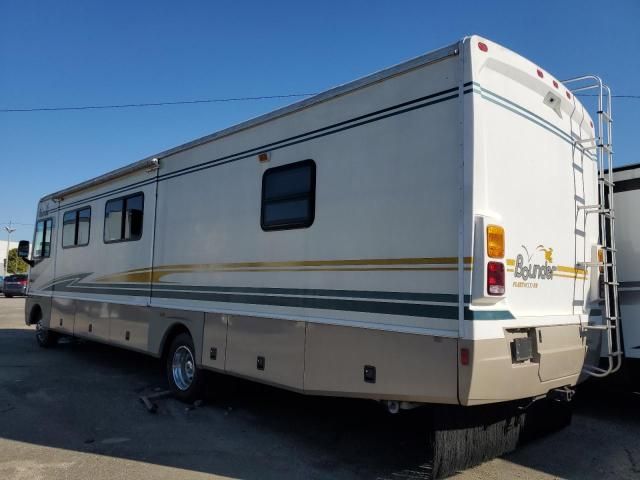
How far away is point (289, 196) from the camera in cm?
509

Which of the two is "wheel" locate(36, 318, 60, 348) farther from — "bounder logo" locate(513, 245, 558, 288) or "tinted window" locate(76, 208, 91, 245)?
"bounder logo" locate(513, 245, 558, 288)

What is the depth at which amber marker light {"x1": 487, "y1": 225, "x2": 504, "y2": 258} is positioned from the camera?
367cm

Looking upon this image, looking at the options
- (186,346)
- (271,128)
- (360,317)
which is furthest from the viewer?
(186,346)

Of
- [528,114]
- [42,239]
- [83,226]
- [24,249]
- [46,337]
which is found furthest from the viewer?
[24,249]

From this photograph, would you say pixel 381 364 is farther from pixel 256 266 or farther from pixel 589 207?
pixel 589 207

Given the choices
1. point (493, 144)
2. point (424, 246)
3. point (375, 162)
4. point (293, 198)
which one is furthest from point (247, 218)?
point (493, 144)

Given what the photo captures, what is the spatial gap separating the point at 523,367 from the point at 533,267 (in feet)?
2.46

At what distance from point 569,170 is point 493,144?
126 cm

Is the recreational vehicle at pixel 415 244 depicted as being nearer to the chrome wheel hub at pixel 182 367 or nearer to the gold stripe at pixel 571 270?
the gold stripe at pixel 571 270

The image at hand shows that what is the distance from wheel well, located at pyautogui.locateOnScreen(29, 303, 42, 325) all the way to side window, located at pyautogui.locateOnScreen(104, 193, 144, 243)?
3.58m

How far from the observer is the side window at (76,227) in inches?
352

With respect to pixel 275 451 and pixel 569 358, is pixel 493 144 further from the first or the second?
pixel 275 451

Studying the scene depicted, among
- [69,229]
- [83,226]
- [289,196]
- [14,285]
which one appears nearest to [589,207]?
[289,196]

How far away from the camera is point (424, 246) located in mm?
3910
